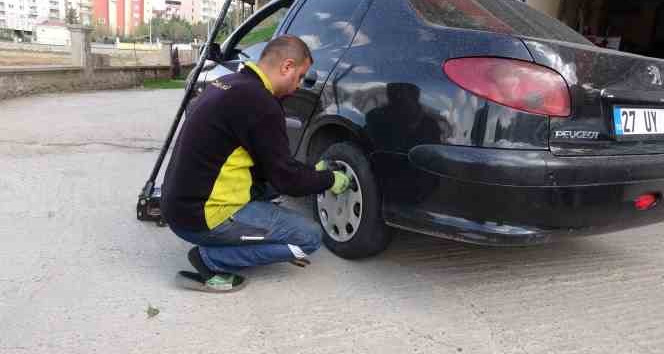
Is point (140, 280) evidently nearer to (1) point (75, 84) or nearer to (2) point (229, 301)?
(2) point (229, 301)

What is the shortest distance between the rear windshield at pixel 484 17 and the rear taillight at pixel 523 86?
0.37 meters

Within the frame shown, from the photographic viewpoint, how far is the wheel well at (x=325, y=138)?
119 inches

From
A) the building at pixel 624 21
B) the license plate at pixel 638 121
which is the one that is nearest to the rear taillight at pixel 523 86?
the license plate at pixel 638 121

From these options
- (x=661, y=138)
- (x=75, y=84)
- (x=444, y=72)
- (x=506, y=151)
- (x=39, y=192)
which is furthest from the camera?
(x=75, y=84)

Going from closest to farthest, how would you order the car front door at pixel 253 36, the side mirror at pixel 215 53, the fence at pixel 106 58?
the car front door at pixel 253 36 < the side mirror at pixel 215 53 < the fence at pixel 106 58

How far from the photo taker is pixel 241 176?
2.59 metres

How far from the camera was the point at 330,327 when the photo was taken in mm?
2457

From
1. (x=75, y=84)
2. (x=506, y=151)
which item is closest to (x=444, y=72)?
(x=506, y=151)

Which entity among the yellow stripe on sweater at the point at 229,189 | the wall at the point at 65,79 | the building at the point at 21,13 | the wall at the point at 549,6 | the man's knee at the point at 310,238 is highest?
the wall at the point at 549,6

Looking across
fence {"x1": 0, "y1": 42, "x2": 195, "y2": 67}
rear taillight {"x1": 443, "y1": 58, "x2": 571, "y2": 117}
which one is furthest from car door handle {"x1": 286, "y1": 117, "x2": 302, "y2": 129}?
fence {"x1": 0, "y1": 42, "x2": 195, "y2": 67}

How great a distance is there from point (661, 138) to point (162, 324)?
2445 mm

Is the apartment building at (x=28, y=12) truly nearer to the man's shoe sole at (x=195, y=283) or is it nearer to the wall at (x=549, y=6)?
the wall at (x=549, y=6)

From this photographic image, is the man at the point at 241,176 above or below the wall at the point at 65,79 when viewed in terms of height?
above

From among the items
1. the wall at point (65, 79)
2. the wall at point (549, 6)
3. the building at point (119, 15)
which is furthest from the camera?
the building at point (119, 15)
